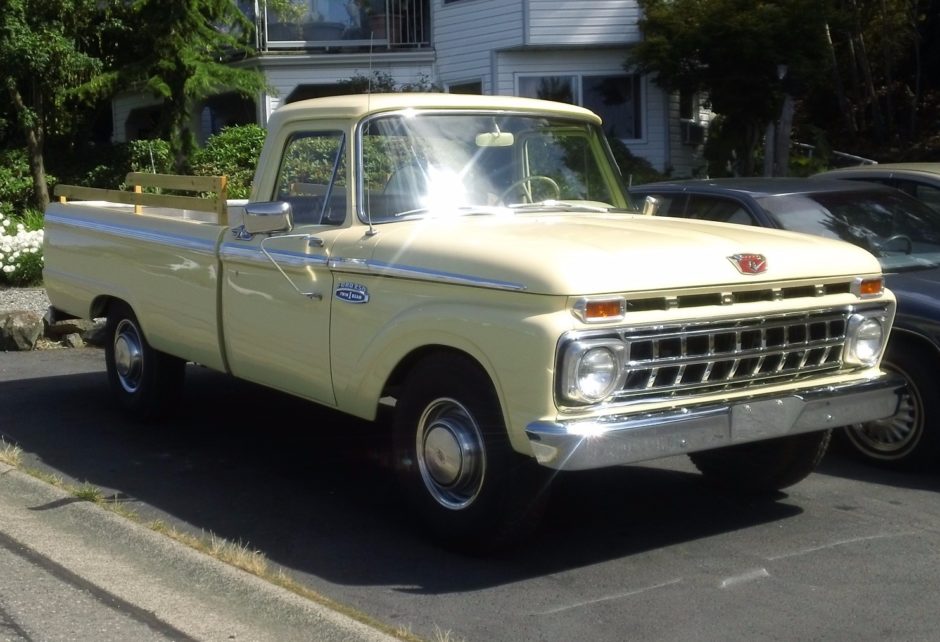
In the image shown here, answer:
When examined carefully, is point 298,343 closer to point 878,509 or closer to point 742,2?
point 878,509

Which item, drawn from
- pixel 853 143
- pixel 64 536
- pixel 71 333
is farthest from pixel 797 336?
pixel 853 143

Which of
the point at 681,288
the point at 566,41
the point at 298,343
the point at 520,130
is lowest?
the point at 298,343

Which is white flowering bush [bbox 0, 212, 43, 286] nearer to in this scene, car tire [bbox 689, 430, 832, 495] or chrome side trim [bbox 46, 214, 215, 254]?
chrome side trim [bbox 46, 214, 215, 254]

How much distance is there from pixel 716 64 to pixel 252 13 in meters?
8.55

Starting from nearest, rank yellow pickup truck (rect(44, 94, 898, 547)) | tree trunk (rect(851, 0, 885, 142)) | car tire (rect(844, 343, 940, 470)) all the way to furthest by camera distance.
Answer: yellow pickup truck (rect(44, 94, 898, 547)) → car tire (rect(844, 343, 940, 470)) → tree trunk (rect(851, 0, 885, 142))

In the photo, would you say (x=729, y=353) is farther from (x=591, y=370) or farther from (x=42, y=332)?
(x=42, y=332)

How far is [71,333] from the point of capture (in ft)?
37.4

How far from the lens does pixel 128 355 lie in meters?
7.98

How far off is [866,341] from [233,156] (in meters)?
16.1

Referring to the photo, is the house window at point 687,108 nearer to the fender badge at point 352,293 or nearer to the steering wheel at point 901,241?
the steering wheel at point 901,241

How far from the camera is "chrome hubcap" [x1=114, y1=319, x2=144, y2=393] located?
25.9 feet

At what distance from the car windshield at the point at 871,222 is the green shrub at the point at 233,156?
13980mm

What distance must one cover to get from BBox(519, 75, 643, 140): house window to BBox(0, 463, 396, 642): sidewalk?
17.1 m

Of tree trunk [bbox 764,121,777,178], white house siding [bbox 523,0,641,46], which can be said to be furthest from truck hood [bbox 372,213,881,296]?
white house siding [bbox 523,0,641,46]
